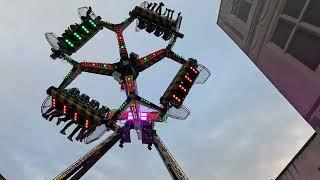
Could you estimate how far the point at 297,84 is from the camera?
50.7ft

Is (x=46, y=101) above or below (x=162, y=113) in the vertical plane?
above

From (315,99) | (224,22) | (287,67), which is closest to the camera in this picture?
(315,99)

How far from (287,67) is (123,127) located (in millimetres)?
9929

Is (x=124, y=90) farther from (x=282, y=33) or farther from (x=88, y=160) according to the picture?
(x=282, y=33)

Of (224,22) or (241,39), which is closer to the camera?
(241,39)

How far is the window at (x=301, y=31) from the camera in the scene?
14.6 m

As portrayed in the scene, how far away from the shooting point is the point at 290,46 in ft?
54.5

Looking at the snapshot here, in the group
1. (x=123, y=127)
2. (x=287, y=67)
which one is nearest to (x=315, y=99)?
(x=287, y=67)

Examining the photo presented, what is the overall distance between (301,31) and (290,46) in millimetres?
932

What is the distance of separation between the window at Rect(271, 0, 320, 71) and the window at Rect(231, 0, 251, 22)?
5.49m

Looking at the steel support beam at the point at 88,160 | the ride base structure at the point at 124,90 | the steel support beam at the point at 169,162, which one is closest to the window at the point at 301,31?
the ride base structure at the point at 124,90

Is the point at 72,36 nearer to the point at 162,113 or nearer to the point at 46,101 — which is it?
the point at 46,101

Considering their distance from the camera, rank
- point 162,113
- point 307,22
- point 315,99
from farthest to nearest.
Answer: point 162,113 → point 307,22 → point 315,99

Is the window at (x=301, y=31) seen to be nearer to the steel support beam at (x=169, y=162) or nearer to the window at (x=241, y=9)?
the window at (x=241, y=9)
